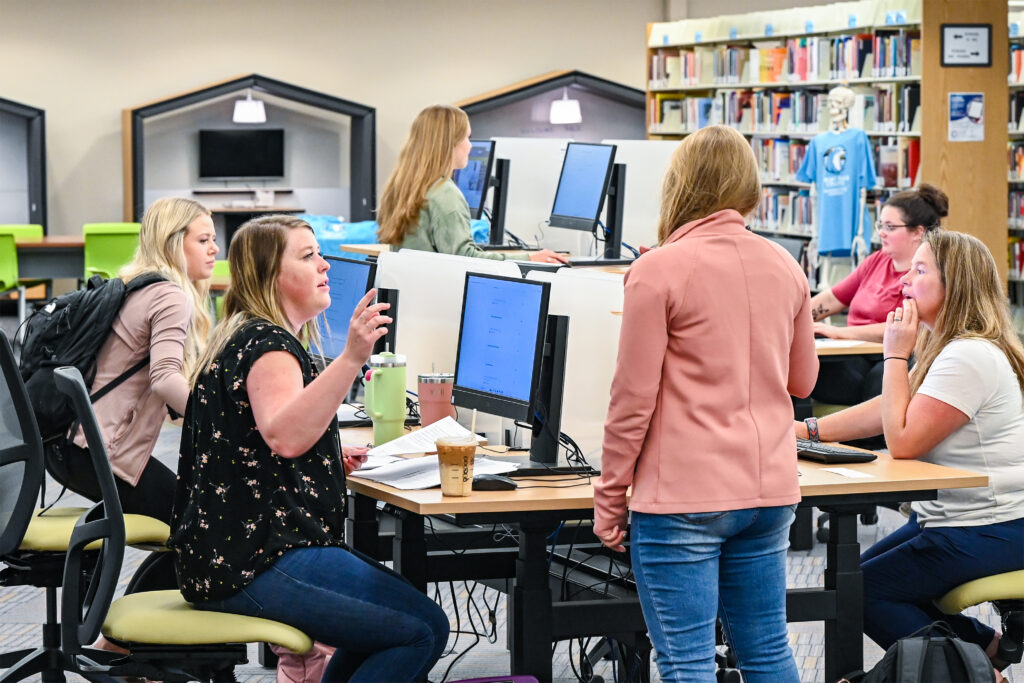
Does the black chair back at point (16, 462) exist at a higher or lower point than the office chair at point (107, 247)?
lower

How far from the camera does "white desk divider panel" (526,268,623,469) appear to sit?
2.84m

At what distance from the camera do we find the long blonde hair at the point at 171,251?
340cm

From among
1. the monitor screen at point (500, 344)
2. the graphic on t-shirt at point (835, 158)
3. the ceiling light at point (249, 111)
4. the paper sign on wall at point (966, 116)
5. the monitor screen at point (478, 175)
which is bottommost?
the monitor screen at point (500, 344)

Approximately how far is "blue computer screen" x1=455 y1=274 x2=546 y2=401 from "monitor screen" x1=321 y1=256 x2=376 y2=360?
2.35ft

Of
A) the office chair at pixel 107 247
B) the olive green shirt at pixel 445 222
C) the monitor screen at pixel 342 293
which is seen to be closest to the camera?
the monitor screen at pixel 342 293

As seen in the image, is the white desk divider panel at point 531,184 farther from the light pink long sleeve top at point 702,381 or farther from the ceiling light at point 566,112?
the ceiling light at point 566,112

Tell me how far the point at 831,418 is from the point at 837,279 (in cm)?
531

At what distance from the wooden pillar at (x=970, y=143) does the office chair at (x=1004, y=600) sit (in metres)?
4.51

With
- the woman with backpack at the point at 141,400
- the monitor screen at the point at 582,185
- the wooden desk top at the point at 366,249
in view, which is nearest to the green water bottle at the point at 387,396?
the woman with backpack at the point at 141,400

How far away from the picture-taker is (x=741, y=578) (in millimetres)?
2225

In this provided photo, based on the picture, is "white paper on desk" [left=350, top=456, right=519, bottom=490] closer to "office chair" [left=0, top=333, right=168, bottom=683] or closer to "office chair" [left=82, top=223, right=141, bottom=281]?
"office chair" [left=0, top=333, right=168, bottom=683]

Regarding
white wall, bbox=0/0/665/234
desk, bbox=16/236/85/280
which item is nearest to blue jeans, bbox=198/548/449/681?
desk, bbox=16/236/85/280

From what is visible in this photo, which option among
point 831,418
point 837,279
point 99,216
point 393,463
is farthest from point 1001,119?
point 99,216

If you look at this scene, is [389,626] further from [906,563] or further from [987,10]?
[987,10]
